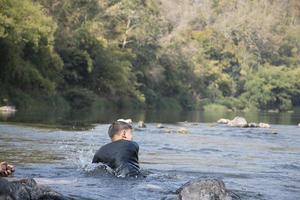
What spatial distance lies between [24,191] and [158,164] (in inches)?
264

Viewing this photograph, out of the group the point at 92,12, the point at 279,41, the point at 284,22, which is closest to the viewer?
the point at 92,12

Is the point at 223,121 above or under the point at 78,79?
under

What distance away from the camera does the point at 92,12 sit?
75.8 meters

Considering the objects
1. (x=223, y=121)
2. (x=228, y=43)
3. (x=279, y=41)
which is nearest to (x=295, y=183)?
(x=223, y=121)

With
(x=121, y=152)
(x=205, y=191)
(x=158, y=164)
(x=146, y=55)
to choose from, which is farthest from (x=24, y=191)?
(x=146, y=55)

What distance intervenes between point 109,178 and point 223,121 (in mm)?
31942

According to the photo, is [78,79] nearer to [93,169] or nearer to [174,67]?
[174,67]

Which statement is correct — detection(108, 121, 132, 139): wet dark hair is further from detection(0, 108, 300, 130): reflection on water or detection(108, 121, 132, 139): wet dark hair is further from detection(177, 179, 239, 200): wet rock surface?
detection(0, 108, 300, 130): reflection on water

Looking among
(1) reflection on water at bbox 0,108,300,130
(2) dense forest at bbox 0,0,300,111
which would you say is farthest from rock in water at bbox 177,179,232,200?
(2) dense forest at bbox 0,0,300,111

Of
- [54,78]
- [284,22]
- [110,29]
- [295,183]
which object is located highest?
[284,22]

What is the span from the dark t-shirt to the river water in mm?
→ 221

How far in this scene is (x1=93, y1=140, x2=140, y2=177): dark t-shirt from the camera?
1166cm

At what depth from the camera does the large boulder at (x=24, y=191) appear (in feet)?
28.1

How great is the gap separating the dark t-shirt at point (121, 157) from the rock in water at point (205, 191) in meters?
2.09
